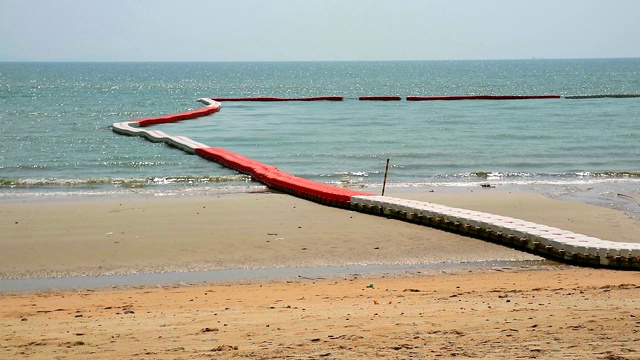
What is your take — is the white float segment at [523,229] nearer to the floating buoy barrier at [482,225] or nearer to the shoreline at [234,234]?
the floating buoy barrier at [482,225]

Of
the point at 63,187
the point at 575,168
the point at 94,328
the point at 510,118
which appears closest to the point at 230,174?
the point at 63,187

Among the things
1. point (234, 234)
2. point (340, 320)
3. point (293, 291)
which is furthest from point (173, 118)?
point (340, 320)

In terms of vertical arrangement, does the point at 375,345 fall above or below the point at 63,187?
above

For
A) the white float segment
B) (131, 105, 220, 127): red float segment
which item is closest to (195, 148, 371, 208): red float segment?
the white float segment

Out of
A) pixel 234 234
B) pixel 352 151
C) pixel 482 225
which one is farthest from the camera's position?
pixel 352 151

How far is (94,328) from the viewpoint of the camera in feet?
31.5

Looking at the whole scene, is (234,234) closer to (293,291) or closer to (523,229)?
(293,291)

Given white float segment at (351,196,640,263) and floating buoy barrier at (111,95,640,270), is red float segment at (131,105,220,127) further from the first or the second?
white float segment at (351,196,640,263)

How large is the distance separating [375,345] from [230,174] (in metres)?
19.3

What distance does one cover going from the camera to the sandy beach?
848cm

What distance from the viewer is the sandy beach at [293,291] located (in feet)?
27.8

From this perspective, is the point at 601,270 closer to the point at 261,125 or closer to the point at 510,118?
the point at 261,125

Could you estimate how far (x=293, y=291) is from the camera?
12.4 meters

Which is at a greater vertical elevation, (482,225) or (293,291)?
(482,225)
